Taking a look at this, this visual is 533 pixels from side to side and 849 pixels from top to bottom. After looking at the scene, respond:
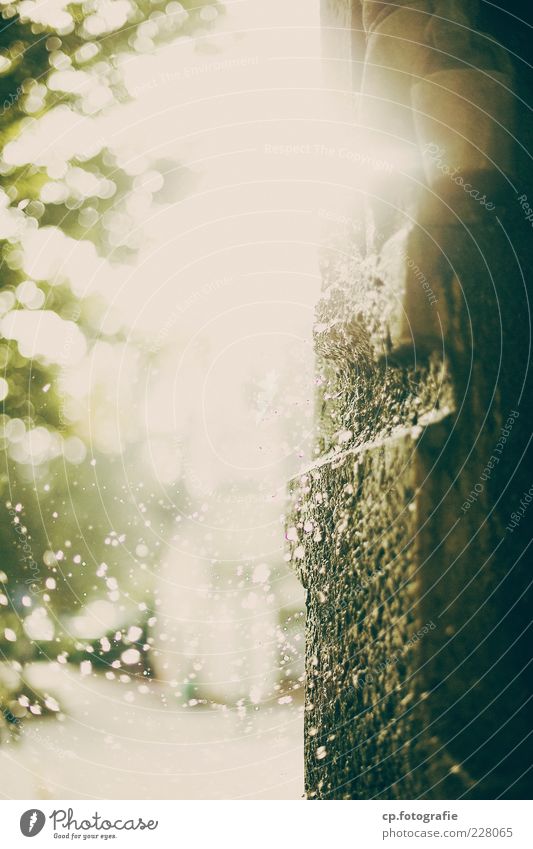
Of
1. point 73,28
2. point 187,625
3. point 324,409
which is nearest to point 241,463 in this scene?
point 324,409

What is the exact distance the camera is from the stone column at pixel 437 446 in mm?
643

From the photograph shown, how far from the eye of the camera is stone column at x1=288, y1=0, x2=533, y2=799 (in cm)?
64

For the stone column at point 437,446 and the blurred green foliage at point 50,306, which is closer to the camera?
the stone column at point 437,446

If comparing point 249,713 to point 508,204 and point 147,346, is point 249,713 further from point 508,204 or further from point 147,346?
point 508,204

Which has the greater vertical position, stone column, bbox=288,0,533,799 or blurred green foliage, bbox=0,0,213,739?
blurred green foliage, bbox=0,0,213,739

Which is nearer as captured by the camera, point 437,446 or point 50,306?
point 437,446

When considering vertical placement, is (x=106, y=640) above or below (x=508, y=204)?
above

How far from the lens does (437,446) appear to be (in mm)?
669

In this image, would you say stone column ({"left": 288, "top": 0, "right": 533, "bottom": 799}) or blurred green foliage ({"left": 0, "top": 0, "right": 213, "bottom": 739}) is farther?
blurred green foliage ({"left": 0, "top": 0, "right": 213, "bottom": 739})

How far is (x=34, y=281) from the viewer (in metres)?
2.86

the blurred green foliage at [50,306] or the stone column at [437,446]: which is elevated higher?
the blurred green foliage at [50,306]

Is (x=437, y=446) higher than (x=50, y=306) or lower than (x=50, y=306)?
lower
